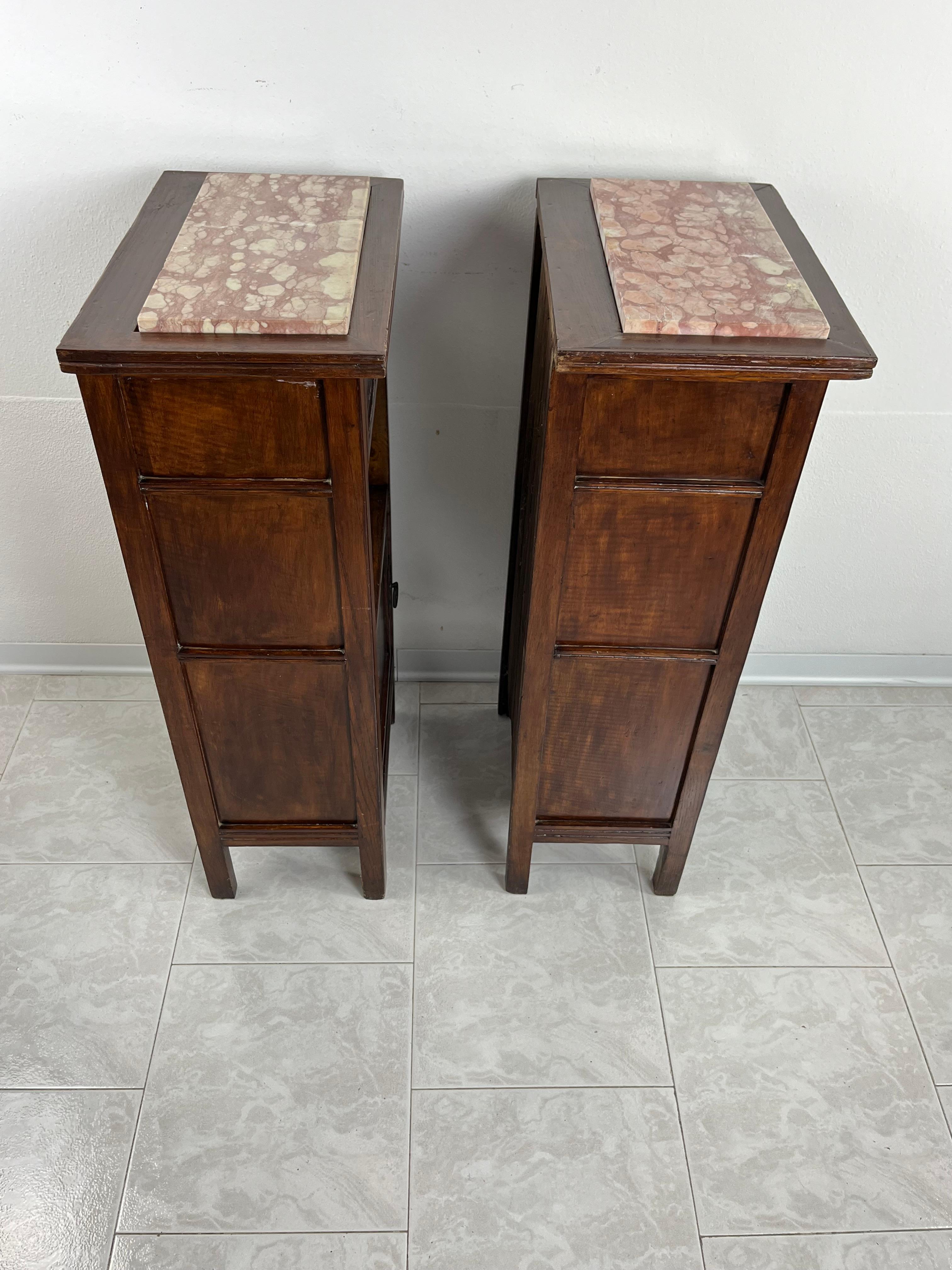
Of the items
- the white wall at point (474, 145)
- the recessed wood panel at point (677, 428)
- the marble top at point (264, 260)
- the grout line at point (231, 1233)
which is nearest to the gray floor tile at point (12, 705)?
the white wall at point (474, 145)

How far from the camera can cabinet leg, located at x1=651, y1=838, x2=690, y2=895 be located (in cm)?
185

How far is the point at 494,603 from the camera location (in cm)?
221

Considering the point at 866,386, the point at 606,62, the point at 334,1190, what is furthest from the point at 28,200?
the point at 334,1190

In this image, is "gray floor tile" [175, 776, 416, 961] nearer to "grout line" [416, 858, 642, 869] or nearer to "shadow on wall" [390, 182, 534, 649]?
"grout line" [416, 858, 642, 869]

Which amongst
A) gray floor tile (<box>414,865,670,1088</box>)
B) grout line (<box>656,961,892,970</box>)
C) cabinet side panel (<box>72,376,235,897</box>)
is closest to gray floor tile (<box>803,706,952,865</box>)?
grout line (<box>656,961,892,970</box>)

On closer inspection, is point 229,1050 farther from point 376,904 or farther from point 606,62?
point 606,62

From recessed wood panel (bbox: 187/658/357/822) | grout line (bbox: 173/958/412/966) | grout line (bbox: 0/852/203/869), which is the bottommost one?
grout line (bbox: 0/852/203/869)

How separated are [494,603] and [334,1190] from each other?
118 centimetres

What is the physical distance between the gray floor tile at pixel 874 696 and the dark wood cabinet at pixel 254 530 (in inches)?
44.8

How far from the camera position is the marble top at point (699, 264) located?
1.22 m

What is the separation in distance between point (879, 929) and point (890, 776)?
0.40m

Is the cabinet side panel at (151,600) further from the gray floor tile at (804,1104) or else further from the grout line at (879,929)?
the grout line at (879,929)

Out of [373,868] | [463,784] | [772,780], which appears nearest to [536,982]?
[373,868]

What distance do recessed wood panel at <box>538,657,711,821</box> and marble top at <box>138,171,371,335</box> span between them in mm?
639
